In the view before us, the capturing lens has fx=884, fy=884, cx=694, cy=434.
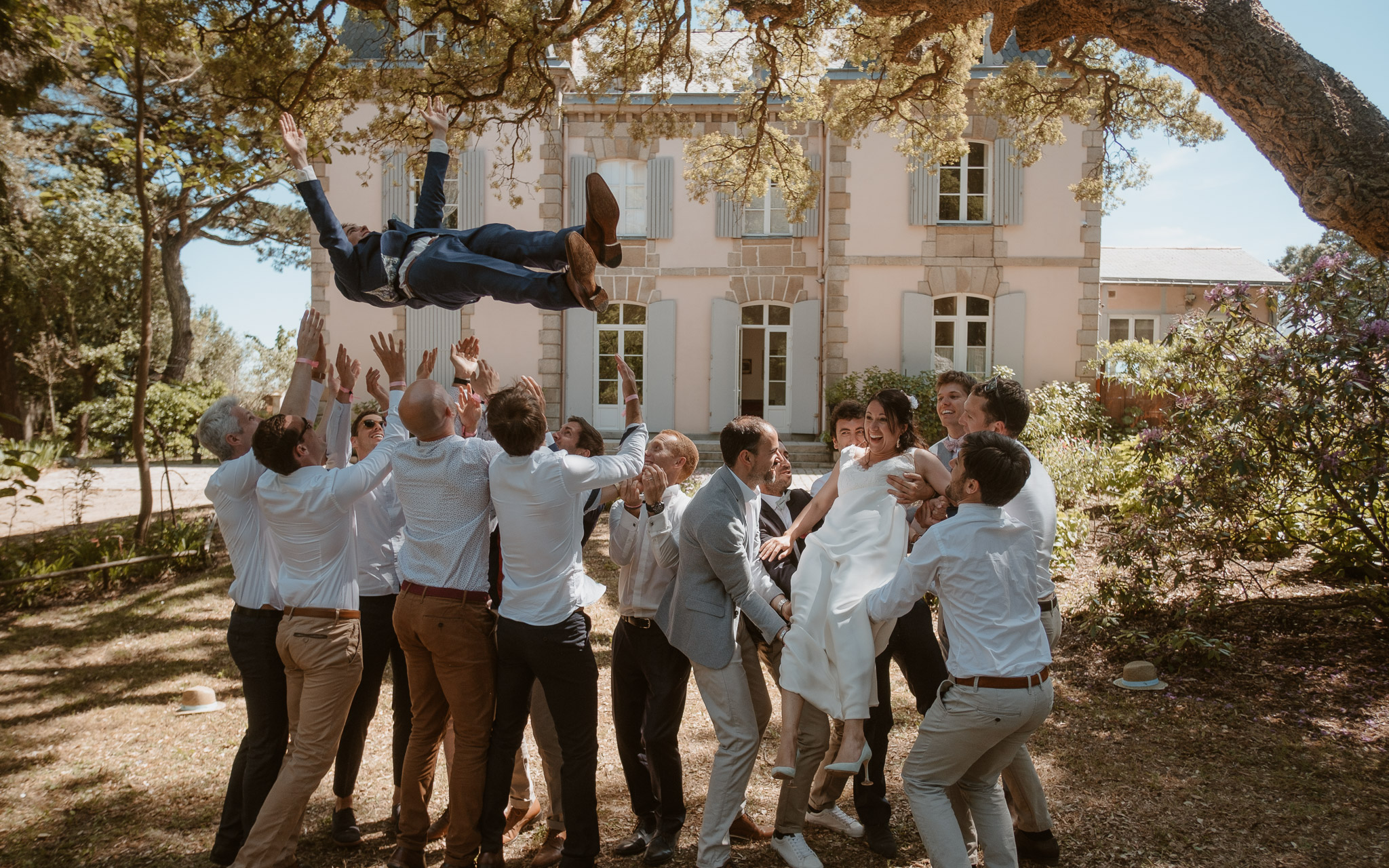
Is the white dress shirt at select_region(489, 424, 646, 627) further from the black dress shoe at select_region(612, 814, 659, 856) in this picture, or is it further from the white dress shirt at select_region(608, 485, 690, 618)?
the black dress shoe at select_region(612, 814, 659, 856)

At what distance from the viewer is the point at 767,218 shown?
1510cm

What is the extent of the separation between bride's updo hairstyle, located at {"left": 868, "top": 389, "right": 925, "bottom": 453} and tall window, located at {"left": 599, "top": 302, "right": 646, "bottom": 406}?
11.9 meters

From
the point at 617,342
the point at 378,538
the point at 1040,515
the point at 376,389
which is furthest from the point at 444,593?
the point at 617,342

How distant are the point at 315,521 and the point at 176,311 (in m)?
18.0

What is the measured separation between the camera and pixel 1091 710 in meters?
4.73

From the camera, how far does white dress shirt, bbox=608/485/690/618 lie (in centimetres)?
326

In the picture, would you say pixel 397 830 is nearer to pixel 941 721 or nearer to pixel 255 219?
pixel 941 721

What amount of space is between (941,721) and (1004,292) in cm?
1276

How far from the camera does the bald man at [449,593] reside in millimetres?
3025

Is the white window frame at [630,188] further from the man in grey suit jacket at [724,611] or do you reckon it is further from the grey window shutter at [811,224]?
the man in grey suit jacket at [724,611]

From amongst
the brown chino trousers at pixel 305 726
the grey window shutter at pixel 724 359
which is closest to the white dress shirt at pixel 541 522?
the brown chino trousers at pixel 305 726

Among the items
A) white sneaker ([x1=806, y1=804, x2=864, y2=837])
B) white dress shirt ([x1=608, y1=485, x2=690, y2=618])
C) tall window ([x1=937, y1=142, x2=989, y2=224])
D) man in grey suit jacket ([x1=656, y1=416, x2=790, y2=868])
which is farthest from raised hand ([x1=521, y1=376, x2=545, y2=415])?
tall window ([x1=937, y1=142, x2=989, y2=224])

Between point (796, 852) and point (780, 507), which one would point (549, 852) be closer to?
point (796, 852)

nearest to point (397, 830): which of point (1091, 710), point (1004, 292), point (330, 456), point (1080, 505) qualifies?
point (330, 456)
